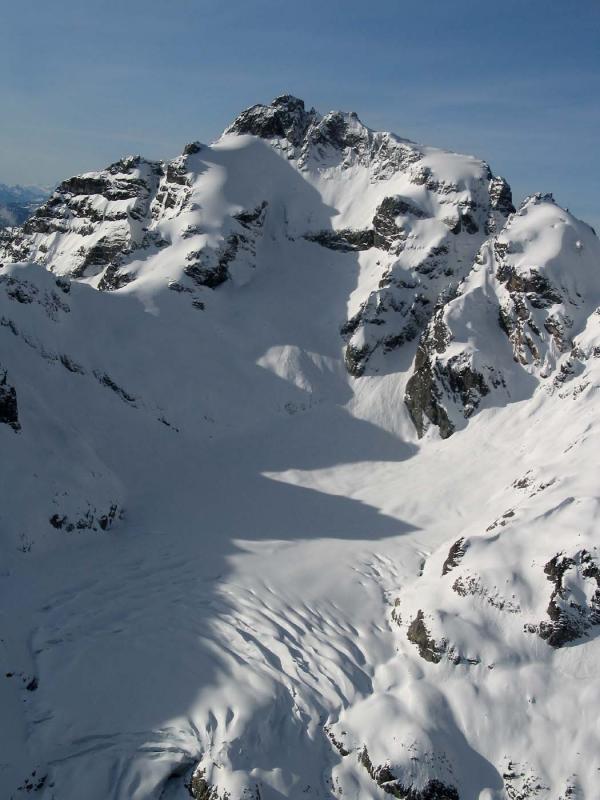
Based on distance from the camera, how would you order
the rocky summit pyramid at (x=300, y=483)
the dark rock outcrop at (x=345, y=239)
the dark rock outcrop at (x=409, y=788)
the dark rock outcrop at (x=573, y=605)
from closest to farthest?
the dark rock outcrop at (x=409, y=788)
the rocky summit pyramid at (x=300, y=483)
the dark rock outcrop at (x=573, y=605)
the dark rock outcrop at (x=345, y=239)

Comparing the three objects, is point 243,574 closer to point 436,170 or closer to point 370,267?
point 370,267

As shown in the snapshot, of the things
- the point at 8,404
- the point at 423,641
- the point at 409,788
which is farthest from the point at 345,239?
the point at 409,788

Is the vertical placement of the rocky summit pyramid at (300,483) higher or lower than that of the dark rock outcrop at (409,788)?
higher

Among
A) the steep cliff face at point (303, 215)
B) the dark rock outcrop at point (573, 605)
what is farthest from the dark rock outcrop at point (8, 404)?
the steep cliff face at point (303, 215)

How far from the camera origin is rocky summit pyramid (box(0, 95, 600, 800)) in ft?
74.0

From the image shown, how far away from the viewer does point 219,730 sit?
2267 centimetres

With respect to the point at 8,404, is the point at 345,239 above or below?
above

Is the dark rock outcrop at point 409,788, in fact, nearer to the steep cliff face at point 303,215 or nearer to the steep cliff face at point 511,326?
the steep cliff face at point 511,326

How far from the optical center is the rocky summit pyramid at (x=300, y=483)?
74.0 ft

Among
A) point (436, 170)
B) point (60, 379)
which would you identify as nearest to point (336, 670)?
point (60, 379)

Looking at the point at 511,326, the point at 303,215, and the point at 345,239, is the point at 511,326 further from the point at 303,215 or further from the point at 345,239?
the point at 303,215

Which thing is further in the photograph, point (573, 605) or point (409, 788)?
point (573, 605)

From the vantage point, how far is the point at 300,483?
151ft

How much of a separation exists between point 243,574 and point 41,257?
209 feet
